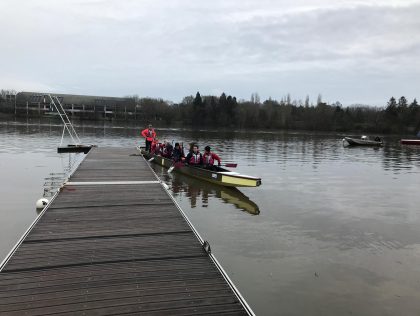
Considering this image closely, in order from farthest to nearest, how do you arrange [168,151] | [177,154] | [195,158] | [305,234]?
[168,151] < [177,154] < [195,158] < [305,234]

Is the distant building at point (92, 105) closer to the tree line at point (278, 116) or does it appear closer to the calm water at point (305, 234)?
the tree line at point (278, 116)

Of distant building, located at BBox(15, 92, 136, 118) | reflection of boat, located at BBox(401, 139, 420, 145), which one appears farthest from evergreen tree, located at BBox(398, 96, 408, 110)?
distant building, located at BBox(15, 92, 136, 118)

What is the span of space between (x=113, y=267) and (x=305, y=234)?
251 inches

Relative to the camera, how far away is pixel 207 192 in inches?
643

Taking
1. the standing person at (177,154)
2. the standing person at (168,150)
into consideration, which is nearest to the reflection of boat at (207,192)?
the standing person at (177,154)

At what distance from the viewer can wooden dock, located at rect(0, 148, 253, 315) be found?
5102mm

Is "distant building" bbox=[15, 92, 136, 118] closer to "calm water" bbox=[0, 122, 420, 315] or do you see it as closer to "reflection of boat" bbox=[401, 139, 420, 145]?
"reflection of boat" bbox=[401, 139, 420, 145]

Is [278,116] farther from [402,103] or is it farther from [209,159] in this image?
[209,159]

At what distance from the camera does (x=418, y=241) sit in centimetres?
1052

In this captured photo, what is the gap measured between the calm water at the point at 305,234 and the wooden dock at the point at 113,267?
1.37 meters

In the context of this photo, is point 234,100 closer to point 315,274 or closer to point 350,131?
point 350,131

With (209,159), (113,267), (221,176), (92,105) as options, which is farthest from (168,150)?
(92,105)

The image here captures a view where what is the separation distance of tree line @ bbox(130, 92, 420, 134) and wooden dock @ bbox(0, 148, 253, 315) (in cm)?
10247

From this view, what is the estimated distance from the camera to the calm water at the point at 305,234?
23.4 feet
